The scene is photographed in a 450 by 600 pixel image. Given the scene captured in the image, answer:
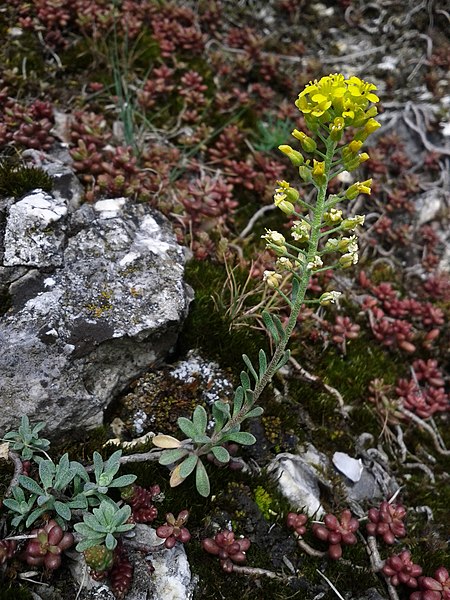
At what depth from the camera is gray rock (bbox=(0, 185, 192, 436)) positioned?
288cm

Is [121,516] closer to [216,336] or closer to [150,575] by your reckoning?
[150,575]

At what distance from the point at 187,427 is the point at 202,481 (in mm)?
286

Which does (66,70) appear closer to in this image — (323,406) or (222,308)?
(222,308)

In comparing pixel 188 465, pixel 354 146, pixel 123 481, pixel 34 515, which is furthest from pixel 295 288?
pixel 34 515

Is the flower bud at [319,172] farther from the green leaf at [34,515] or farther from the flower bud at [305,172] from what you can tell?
the green leaf at [34,515]

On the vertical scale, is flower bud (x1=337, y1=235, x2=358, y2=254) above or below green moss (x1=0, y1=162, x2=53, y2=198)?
above

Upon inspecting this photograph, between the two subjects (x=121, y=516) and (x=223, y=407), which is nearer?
(x=121, y=516)

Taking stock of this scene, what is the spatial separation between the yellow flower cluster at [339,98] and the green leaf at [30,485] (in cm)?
213

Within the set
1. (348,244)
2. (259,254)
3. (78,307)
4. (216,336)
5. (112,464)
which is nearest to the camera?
(348,244)

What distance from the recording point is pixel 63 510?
250 centimetres

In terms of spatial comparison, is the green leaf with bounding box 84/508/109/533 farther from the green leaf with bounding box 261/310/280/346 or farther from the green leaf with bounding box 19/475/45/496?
the green leaf with bounding box 261/310/280/346

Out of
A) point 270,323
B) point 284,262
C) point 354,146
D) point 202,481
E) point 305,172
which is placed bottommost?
point 202,481

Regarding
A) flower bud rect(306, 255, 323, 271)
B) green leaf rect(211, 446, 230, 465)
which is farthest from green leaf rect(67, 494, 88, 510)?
flower bud rect(306, 255, 323, 271)

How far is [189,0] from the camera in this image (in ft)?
18.6
